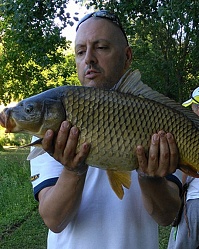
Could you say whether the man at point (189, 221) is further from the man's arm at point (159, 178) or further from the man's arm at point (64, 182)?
the man's arm at point (64, 182)

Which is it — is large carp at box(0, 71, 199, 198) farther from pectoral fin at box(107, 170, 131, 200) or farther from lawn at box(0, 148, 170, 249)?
lawn at box(0, 148, 170, 249)

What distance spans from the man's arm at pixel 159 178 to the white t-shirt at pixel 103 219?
0.25 feet

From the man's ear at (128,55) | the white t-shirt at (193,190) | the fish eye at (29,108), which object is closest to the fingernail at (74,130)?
the fish eye at (29,108)

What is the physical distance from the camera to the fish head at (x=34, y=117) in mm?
1606

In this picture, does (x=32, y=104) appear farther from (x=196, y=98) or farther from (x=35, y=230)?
(x=35, y=230)

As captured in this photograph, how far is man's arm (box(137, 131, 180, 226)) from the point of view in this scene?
5.39ft

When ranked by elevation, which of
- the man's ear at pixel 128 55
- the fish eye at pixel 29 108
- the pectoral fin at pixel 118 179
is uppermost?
the man's ear at pixel 128 55

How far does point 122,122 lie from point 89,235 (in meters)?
0.54

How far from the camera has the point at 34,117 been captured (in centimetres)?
162

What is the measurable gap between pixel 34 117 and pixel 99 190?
1.64 feet

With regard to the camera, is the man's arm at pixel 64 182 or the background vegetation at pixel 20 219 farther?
the background vegetation at pixel 20 219

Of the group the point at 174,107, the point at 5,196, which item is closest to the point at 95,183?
the point at 174,107

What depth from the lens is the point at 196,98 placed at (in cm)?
386

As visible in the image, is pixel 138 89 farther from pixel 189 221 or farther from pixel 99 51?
pixel 189 221
